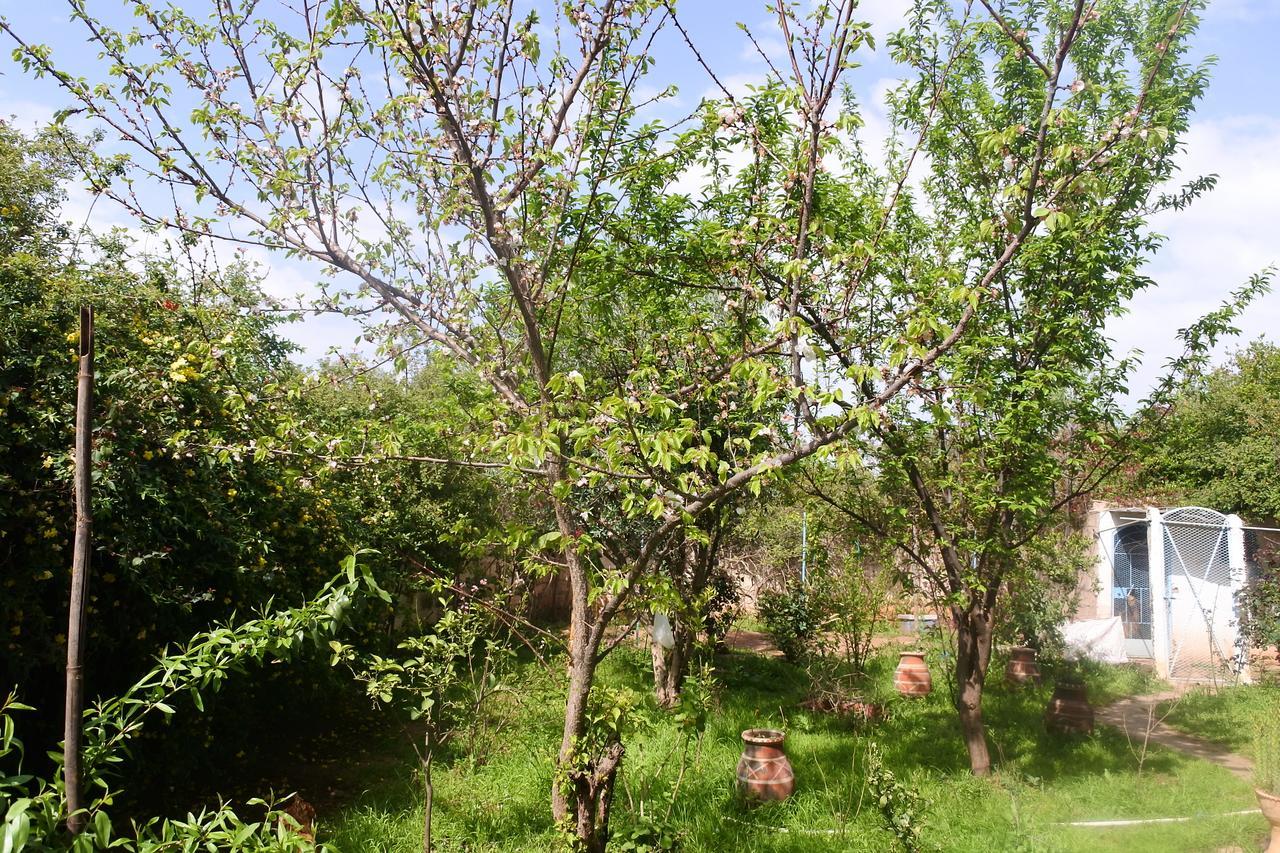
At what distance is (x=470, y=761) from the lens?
550cm

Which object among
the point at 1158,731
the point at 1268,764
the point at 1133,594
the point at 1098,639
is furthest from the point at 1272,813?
the point at 1133,594

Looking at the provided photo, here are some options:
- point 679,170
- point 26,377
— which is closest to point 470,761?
point 26,377

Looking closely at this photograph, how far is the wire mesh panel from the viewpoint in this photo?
9656mm

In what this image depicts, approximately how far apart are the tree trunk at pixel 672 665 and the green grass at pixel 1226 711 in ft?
13.9

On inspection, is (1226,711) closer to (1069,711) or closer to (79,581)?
(1069,711)

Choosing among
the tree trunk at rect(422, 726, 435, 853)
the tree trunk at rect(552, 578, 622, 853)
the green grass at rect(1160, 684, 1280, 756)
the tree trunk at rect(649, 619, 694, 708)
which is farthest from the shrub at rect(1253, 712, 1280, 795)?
the tree trunk at rect(422, 726, 435, 853)

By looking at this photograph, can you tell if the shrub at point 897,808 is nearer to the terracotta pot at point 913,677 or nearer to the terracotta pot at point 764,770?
the terracotta pot at point 764,770

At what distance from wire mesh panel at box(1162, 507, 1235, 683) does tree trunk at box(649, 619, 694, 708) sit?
6145 mm

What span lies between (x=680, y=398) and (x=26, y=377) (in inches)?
129

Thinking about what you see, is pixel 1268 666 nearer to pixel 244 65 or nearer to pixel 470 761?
pixel 470 761

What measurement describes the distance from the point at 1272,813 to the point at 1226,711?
407cm

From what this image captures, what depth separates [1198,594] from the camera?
10281 millimetres

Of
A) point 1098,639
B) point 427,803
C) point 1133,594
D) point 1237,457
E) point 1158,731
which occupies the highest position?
point 1237,457

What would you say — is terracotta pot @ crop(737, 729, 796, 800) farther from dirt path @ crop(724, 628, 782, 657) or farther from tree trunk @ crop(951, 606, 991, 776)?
dirt path @ crop(724, 628, 782, 657)
